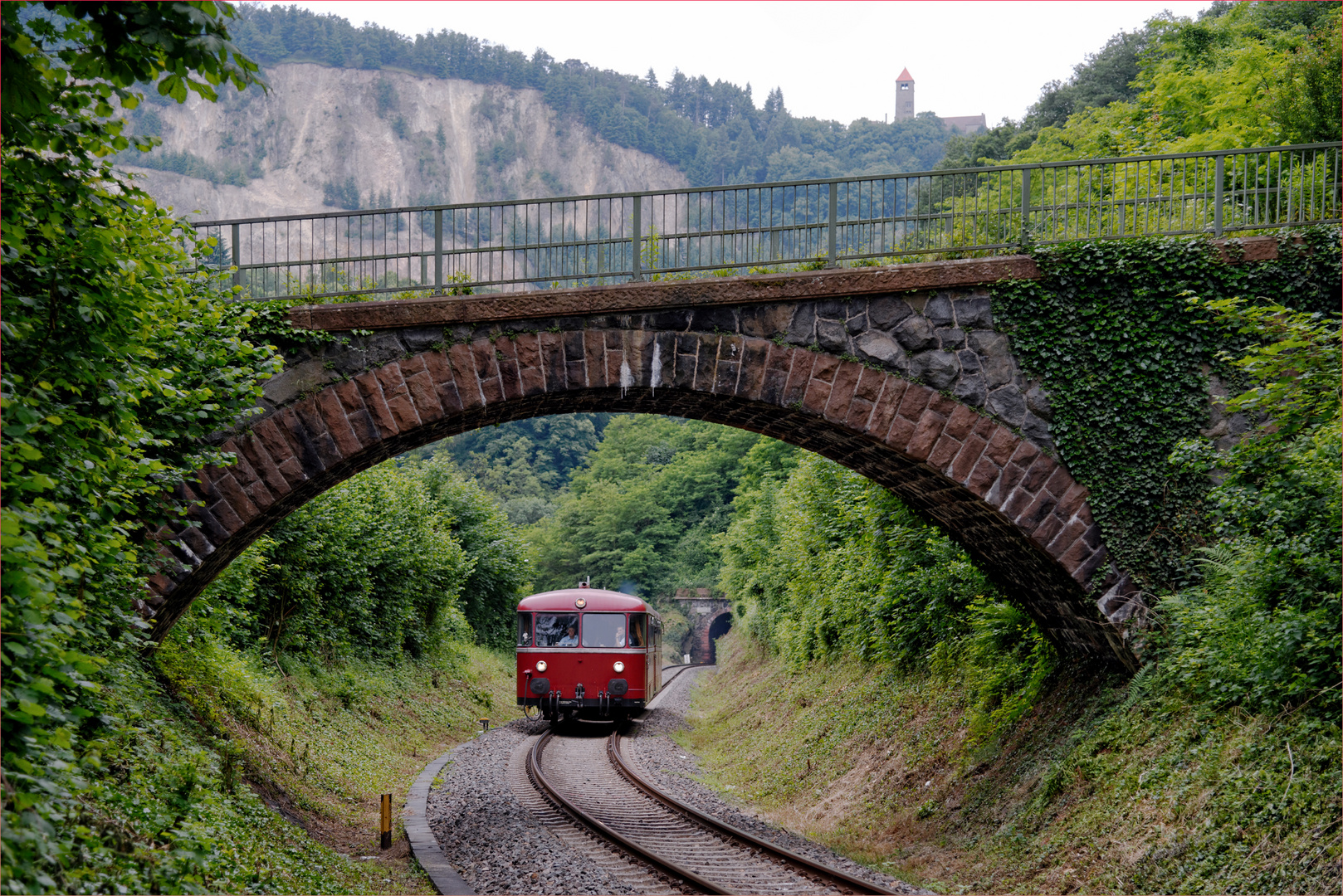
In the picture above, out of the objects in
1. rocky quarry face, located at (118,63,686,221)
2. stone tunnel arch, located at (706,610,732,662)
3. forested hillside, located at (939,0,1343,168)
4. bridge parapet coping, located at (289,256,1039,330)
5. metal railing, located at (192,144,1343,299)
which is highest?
rocky quarry face, located at (118,63,686,221)

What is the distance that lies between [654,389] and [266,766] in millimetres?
5875


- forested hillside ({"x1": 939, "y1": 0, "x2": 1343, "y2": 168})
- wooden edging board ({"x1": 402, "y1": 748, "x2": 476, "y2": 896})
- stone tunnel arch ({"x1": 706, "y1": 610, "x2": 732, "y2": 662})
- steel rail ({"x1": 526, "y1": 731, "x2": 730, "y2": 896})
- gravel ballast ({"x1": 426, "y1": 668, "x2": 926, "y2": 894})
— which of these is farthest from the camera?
stone tunnel arch ({"x1": 706, "y1": 610, "x2": 732, "y2": 662})

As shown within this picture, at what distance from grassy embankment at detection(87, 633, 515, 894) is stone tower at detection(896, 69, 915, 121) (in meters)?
166

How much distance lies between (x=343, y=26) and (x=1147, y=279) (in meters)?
172

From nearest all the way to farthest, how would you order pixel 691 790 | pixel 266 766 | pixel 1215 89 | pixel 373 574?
1. pixel 266 766
2. pixel 691 790
3. pixel 1215 89
4. pixel 373 574

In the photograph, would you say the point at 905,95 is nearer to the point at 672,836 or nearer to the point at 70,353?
the point at 672,836

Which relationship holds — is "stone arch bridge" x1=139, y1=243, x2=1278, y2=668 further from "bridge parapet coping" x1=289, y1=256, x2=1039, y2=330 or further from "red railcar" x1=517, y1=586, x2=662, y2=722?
"red railcar" x1=517, y1=586, x2=662, y2=722

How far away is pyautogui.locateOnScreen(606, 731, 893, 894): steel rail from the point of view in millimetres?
7863

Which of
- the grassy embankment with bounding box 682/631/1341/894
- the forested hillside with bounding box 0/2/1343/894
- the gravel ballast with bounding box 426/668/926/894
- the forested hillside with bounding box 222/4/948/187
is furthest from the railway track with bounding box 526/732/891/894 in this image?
the forested hillside with bounding box 222/4/948/187

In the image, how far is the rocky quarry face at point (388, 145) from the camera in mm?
141375

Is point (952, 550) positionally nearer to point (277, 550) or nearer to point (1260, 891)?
point (1260, 891)

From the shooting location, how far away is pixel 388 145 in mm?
150000

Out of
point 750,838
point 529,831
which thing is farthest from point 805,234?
point 529,831

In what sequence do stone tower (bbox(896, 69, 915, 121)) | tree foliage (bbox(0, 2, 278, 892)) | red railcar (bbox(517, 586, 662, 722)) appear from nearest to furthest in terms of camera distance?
tree foliage (bbox(0, 2, 278, 892))
red railcar (bbox(517, 586, 662, 722))
stone tower (bbox(896, 69, 915, 121))
